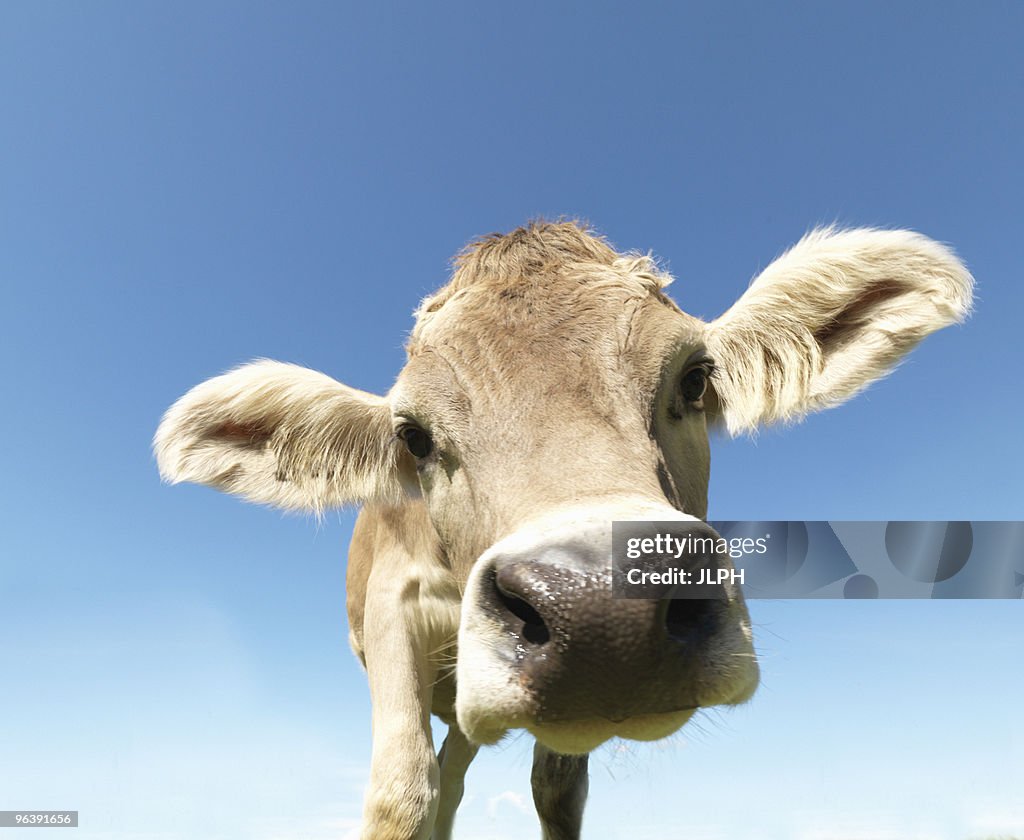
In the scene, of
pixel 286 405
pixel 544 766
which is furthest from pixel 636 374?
pixel 544 766

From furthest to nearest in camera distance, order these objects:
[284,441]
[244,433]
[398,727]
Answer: [244,433] < [284,441] < [398,727]

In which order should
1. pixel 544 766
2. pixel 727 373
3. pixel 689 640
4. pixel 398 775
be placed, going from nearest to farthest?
pixel 689 640, pixel 398 775, pixel 727 373, pixel 544 766

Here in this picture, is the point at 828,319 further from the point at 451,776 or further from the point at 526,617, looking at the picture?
the point at 451,776

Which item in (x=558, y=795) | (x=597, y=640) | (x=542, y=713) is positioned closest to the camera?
(x=597, y=640)

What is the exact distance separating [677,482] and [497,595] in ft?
4.08

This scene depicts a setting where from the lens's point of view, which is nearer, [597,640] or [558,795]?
[597,640]

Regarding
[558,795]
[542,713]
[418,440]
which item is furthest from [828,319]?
[558,795]

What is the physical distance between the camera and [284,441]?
447 cm

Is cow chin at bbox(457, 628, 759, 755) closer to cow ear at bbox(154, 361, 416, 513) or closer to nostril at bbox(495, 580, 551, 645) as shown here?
nostril at bbox(495, 580, 551, 645)

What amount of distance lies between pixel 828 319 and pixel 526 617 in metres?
2.85

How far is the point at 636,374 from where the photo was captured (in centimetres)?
321

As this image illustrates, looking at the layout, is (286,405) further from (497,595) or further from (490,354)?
(497,595)

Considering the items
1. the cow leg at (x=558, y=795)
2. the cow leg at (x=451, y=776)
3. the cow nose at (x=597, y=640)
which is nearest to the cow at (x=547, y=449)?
the cow nose at (x=597, y=640)

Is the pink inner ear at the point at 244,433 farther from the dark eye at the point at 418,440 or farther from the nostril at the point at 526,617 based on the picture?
the nostril at the point at 526,617
